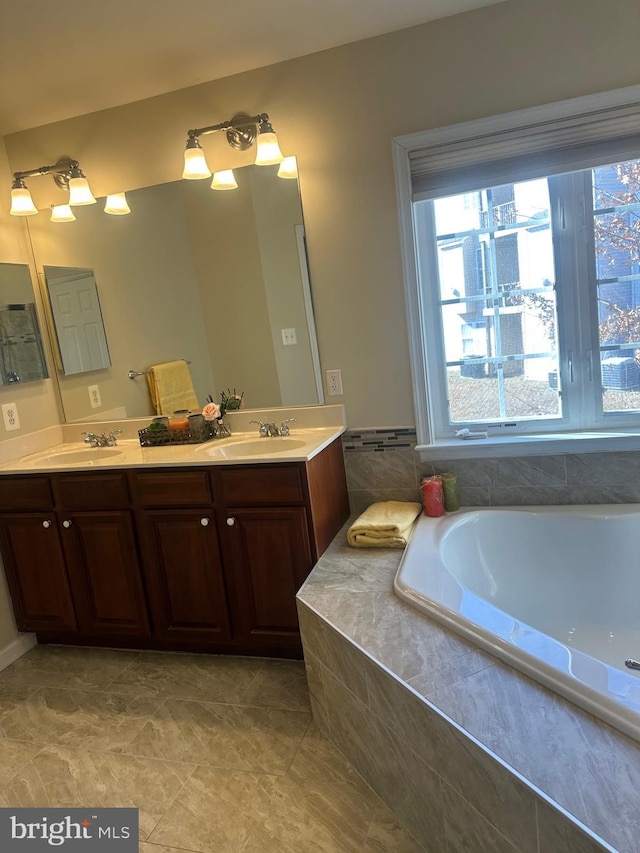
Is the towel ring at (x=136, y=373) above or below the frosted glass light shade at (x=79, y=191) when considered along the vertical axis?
below

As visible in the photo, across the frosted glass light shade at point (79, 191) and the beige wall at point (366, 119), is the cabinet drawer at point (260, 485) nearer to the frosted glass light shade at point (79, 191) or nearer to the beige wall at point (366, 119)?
the beige wall at point (366, 119)

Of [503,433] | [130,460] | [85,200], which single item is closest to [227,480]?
[130,460]

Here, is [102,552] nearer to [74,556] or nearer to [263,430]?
[74,556]

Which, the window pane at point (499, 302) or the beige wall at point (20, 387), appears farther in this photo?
the beige wall at point (20, 387)

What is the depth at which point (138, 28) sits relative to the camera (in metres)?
2.07

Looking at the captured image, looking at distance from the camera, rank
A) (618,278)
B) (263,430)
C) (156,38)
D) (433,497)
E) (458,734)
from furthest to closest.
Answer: (263,430), (433,497), (618,278), (156,38), (458,734)

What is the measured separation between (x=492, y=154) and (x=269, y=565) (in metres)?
1.83

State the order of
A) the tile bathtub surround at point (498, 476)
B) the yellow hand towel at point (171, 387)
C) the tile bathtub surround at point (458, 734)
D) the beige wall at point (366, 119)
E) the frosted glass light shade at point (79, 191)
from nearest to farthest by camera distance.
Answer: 1. the tile bathtub surround at point (458, 734)
2. the beige wall at point (366, 119)
3. the tile bathtub surround at point (498, 476)
4. the frosted glass light shade at point (79, 191)
5. the yellow hand towel at point (171, 387)

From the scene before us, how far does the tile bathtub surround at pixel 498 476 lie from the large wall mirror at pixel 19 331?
1561 mm

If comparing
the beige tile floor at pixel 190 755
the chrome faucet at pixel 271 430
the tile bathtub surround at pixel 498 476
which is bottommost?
the beige tile floor at pixel 190 755

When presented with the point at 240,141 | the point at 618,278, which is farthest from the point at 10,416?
the point at 618,278

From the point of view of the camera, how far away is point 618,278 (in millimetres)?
2254

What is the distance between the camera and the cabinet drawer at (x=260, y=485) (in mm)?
2172

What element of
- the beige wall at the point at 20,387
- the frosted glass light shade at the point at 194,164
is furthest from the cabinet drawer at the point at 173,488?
the frosted glass light shade at the point at 194,164
